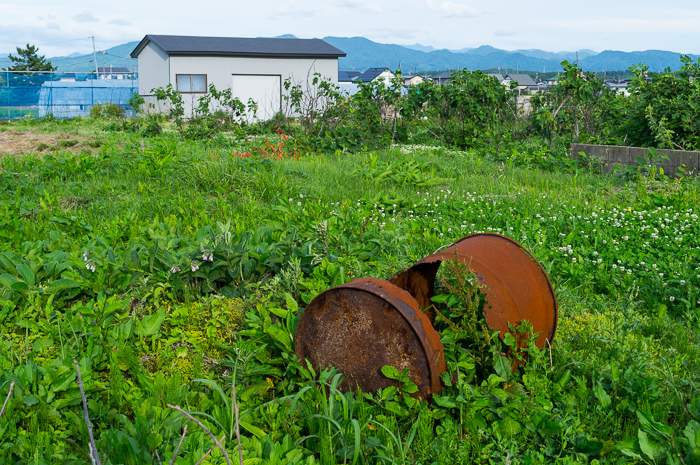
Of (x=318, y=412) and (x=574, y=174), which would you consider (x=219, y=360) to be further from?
(x=574, y=174)

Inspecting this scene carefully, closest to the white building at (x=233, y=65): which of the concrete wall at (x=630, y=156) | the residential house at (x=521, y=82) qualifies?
the residential house at (x=521, y=82)

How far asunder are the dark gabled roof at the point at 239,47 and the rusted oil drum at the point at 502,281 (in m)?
24.4

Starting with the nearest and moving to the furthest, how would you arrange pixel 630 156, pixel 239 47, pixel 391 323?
pixel 391 323 → pixel 630 156 → pixel 239 47

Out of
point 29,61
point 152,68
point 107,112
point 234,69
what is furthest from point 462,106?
point 29,61

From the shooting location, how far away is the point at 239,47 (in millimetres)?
26906

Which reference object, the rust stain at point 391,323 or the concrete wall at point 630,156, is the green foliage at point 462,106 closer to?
the concrete wall at point 630,156

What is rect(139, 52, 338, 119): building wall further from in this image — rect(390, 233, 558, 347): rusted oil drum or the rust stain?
the rust stain

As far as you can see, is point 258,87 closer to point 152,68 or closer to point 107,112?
point 152,68

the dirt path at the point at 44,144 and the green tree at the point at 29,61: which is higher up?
the green tree at the point at 29,61

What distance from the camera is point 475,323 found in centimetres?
240

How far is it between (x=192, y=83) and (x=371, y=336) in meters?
25.4

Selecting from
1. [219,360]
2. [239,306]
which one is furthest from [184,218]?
[219,360]

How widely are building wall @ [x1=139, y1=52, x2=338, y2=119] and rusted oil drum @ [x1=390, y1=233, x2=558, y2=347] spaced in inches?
885

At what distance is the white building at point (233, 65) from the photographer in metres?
24.9
